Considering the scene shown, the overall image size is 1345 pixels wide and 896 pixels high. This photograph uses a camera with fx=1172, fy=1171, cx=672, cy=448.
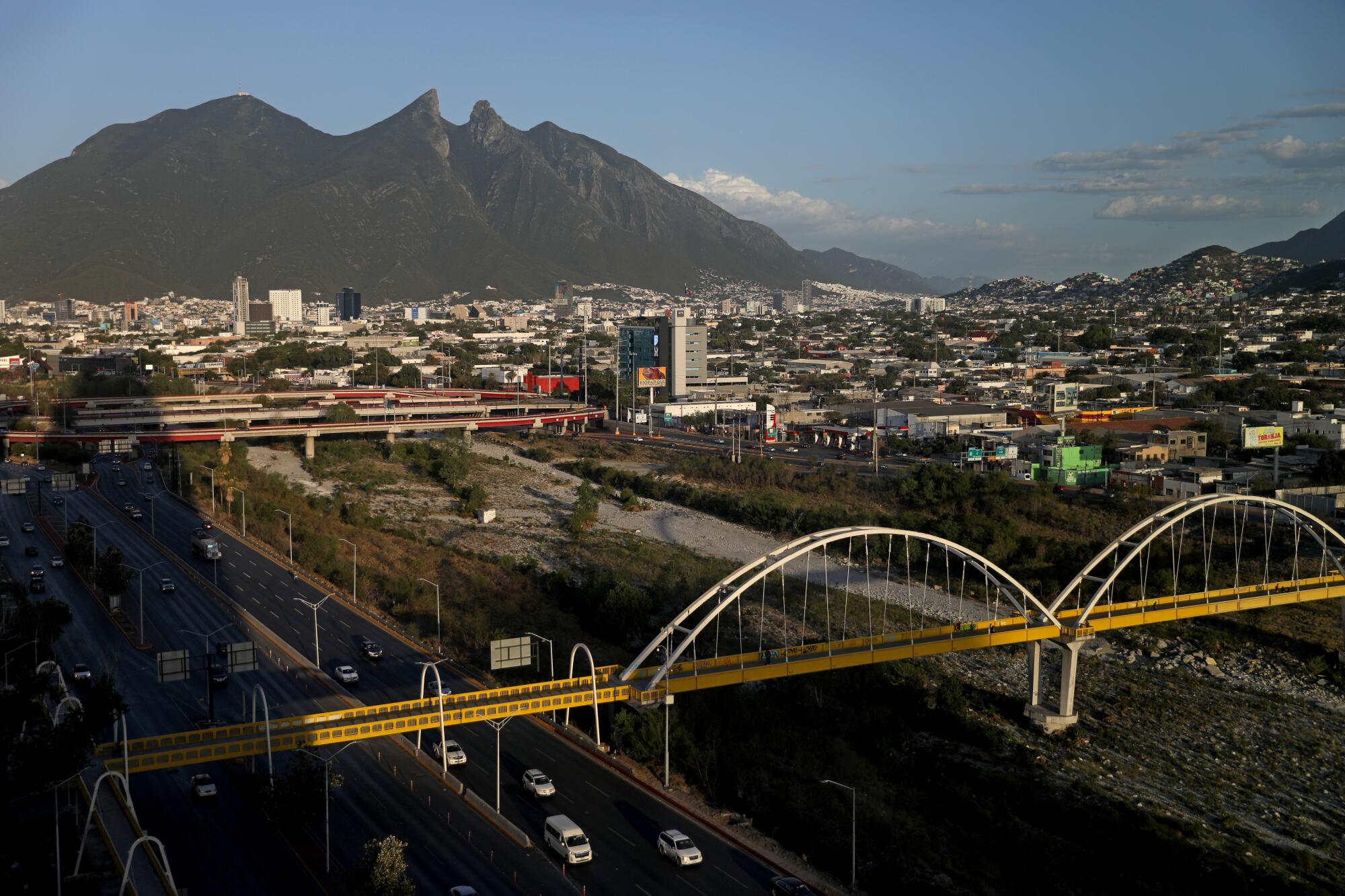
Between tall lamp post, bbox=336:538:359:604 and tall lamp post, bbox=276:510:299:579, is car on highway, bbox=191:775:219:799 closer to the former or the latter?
tall lamp post, bbox=336:538:359:604

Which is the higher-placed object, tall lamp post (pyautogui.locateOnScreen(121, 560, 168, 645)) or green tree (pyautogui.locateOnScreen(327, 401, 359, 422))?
green tree (pyautogui.locateOnScreen(327, 401, 359, 422))

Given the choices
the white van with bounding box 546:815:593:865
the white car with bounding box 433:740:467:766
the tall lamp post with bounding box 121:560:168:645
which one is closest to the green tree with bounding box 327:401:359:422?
the tall lamp post with bounding box 121:560:168:645

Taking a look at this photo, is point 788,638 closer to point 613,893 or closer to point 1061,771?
point 1061,771

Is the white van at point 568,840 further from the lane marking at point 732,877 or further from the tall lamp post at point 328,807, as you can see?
the tall lamp post at point 328,807

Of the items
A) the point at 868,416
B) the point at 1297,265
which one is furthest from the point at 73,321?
the point at 1297,265

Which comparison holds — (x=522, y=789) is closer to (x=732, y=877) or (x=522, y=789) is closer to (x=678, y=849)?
(x=678, y=849)

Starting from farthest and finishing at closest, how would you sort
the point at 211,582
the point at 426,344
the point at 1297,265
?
1. the point at 1297,265
2. the point at 426,344
3. the point at 211,582
